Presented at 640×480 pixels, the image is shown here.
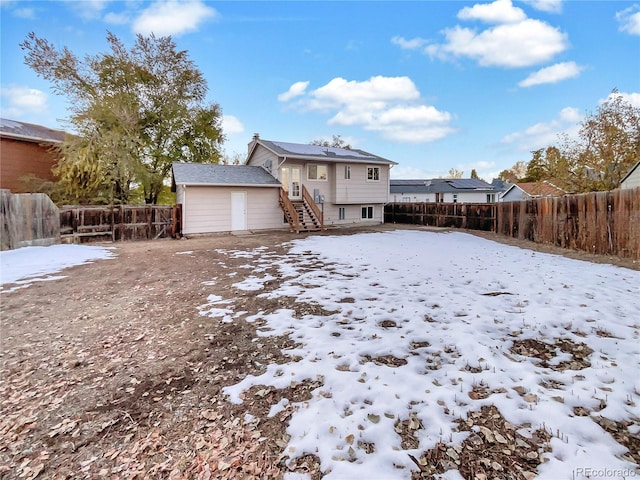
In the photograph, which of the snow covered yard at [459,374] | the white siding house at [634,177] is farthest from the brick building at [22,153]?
the white siding house at [634,177]

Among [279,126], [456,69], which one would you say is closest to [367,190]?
[456,69]

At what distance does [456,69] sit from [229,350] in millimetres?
18212

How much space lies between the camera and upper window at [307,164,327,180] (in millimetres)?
18297

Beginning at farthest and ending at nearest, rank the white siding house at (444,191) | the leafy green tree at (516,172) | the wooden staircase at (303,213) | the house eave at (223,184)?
the leafy green tree at (516,172)
the white siding house at (444,191)
the wooden staircase at (303,213)
the house eave at (223,184)

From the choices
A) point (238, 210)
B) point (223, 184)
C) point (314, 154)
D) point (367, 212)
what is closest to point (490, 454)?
point (223, 184)

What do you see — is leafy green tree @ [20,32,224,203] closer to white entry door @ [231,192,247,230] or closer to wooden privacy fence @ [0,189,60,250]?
wooden privacy fence @ [0,189,60,250]

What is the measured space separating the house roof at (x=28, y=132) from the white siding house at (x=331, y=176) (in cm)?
1055

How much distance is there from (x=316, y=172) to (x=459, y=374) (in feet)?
54.4

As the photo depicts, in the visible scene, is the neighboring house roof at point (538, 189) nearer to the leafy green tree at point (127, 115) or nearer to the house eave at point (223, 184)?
the house eave at point (223, 184)

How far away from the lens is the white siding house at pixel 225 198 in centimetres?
1505

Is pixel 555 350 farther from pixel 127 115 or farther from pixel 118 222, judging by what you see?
pixel 127 115

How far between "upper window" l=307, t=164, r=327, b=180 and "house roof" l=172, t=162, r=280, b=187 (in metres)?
2.20

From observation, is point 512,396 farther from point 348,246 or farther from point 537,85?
point 537,85

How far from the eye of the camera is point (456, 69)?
16.3m
